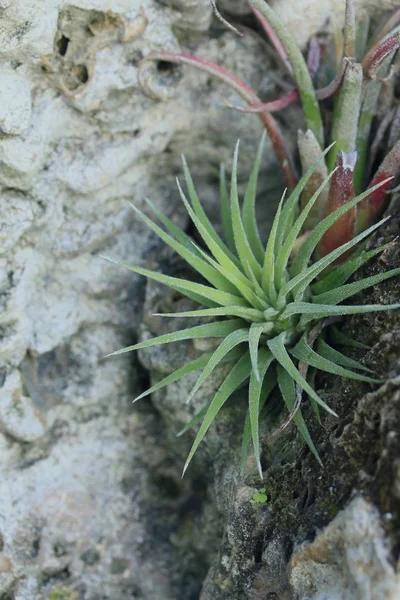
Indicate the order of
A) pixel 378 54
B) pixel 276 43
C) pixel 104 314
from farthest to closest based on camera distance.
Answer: pixel 104 314, pixel 276 43, pixel 378 54

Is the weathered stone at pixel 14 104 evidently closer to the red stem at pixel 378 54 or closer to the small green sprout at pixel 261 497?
the red stem at pixel 378 54

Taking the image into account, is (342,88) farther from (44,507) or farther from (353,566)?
(44,507)

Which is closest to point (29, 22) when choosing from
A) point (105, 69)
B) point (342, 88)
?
point (105, 69)

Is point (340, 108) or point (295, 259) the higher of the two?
point (340, 108)

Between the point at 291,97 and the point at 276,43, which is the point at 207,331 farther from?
the point at 276,43

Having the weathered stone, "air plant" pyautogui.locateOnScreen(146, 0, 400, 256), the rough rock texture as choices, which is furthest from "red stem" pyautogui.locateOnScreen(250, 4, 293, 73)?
the weathered stone

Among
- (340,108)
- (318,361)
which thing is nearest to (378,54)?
(340,108)

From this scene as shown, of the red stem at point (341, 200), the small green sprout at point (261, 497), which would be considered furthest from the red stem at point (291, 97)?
the small green sprout at point (261, 497)
